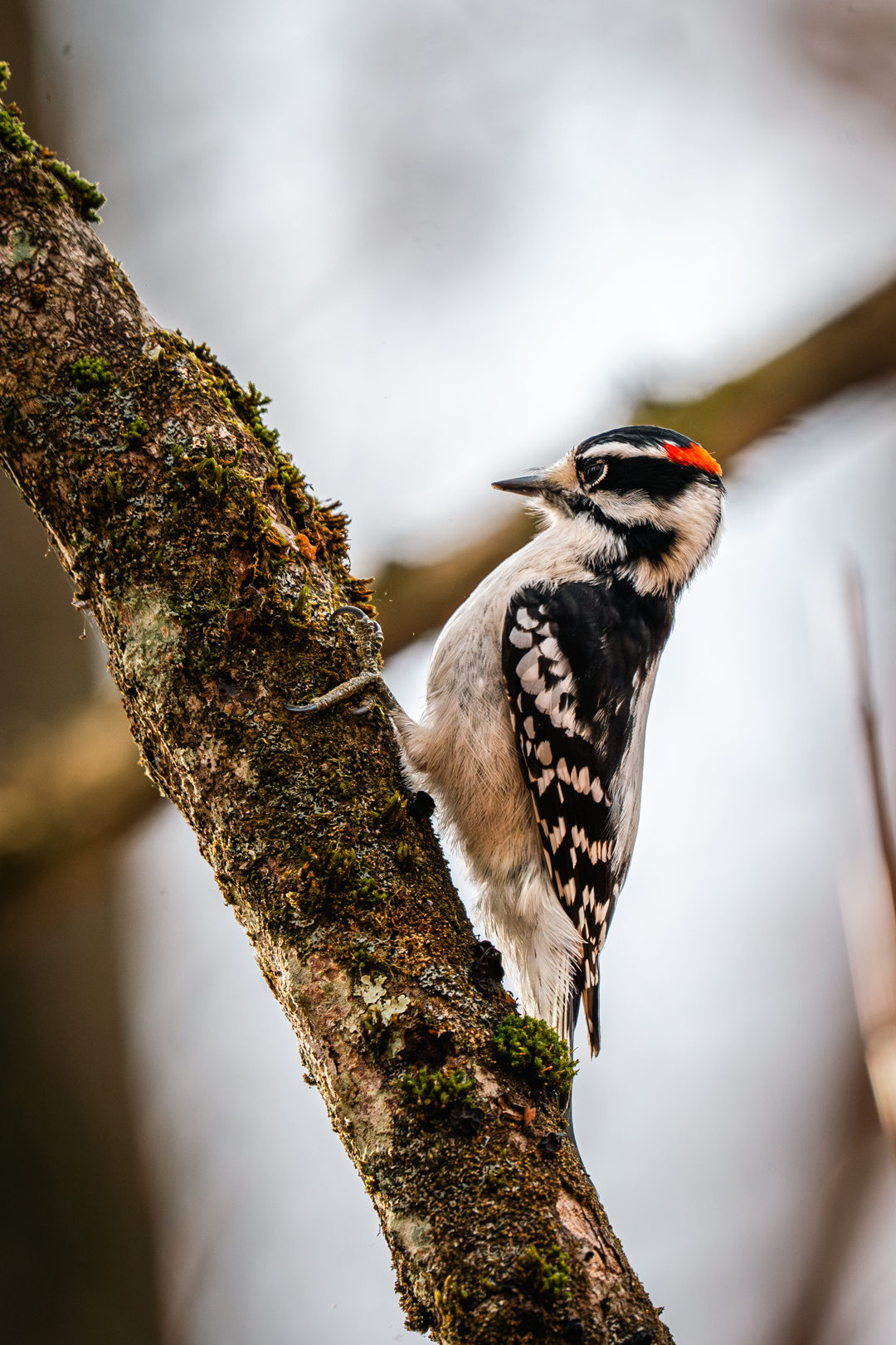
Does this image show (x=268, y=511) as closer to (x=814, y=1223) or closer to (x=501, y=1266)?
(x=501, y=1266)

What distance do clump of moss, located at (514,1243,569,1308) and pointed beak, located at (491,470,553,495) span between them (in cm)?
246

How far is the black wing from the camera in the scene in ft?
9.32

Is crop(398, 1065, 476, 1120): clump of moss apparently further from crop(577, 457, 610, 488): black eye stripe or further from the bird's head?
crop(577, 457, 610, 488): black eye stripe

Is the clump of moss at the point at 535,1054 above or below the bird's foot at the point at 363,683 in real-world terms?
below

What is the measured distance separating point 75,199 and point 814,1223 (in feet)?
14.0

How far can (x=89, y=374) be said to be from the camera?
1.88 metres

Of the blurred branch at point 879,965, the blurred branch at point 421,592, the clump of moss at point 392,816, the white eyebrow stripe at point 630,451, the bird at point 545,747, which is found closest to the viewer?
the blurred branch at point 879,965

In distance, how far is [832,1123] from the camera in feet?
11.6

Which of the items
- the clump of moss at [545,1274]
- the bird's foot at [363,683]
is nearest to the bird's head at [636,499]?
the bird's foot at [363,683]

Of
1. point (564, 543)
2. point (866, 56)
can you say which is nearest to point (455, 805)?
point (564, 543)

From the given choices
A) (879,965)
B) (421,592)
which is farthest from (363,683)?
(421,592)

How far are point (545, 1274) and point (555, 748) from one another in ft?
5.45

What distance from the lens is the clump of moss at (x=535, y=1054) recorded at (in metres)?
1.59

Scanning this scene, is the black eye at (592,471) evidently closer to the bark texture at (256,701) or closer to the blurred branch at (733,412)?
the blurred branch at (733,412)
